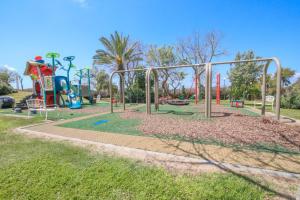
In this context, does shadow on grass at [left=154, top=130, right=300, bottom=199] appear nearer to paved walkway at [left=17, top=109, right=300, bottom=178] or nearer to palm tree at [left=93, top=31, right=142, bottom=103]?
paved walkway at [left=17, top=109, right=300, bottom=178]

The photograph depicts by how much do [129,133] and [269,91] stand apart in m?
27.7

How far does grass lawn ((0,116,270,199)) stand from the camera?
6.59 ft

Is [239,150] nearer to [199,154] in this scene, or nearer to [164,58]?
[199,154]

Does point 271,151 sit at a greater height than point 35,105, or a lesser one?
lesser

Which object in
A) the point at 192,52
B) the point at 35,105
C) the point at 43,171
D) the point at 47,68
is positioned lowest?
the point at 43,171

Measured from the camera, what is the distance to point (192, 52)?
915 inches

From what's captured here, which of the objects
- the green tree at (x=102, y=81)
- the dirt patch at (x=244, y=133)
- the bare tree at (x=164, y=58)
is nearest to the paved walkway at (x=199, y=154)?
the dirt patch at (x=244, y=133)

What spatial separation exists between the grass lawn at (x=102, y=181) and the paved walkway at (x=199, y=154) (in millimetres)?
388

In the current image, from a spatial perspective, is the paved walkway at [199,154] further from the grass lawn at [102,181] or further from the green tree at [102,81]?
the green tree at [102,81]

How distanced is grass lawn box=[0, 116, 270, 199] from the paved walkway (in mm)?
388

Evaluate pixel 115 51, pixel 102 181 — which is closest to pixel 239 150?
pixel 102 181

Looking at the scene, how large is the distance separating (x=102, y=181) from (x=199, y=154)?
1.98 m

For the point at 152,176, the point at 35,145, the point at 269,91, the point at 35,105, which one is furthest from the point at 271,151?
the point at 269,91

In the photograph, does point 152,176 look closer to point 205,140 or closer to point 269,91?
point 205,140
